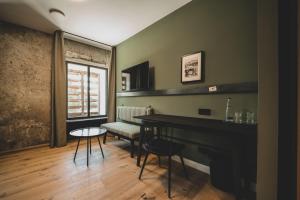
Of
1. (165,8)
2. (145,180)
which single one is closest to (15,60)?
(165,8)

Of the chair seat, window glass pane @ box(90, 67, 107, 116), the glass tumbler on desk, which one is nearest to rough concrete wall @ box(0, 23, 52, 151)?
window glass pane @ box(90, 67, 107, 116)

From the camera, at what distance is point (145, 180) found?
1894 millimetres

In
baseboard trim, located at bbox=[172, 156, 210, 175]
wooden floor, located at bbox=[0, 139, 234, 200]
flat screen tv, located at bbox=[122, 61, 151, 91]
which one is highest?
flat screen tv, located at bbox=[122, 61, 151, 91]

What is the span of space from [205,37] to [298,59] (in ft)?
4.72

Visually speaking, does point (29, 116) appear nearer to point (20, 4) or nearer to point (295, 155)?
point (20, 4)

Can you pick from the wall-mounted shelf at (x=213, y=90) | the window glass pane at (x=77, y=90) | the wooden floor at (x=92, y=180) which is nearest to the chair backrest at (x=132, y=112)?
the wall-mounted shelf at (x=213, y=90)

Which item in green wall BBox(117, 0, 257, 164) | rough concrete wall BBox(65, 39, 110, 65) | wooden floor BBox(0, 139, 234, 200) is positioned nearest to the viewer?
wooden floor BBox(0, 139, 234, 200)

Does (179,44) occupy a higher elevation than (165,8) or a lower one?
lower

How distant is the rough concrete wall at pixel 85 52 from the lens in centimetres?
376

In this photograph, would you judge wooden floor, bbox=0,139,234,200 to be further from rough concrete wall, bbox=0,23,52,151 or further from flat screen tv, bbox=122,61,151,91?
flat screen tv, bbox=122,61,151,91

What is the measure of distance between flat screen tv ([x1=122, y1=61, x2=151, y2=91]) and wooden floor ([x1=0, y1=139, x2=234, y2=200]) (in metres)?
1.45

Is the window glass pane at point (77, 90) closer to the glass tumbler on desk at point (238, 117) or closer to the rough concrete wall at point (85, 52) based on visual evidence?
the rough concrete wall at point (85, 52)

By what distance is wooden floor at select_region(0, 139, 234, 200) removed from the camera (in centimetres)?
161

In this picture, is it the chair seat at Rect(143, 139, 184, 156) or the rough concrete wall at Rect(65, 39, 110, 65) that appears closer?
the chair seat at Rect(143, 139, 184, 156)
